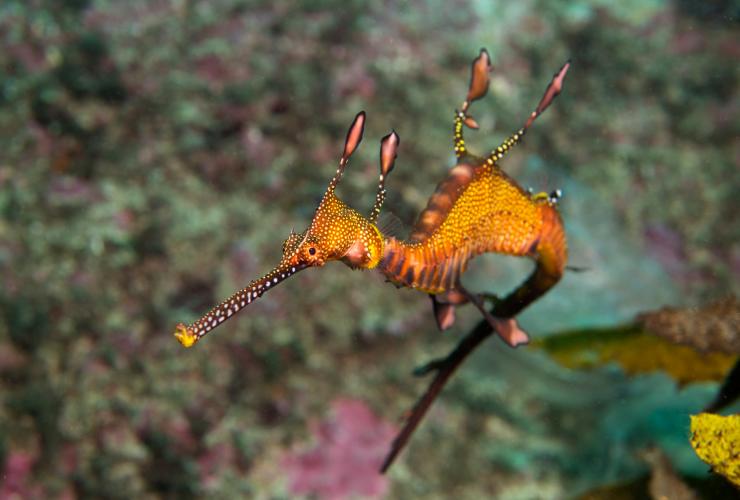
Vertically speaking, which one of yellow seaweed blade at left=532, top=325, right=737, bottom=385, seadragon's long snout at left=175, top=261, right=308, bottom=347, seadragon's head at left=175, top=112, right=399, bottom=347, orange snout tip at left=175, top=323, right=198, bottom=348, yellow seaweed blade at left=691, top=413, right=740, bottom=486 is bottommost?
orange snout tip at left=175, top=323, right=198, bottom=348

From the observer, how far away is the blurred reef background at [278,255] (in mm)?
4730

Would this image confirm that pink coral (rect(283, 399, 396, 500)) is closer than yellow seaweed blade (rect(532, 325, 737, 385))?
No

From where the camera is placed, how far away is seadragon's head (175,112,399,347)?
4.03 feet

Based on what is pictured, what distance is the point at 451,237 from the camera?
66.6 inches

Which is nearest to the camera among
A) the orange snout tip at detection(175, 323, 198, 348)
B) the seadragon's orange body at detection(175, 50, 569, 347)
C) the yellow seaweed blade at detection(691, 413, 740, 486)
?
the orange snout tip at detection(175, 323, 198, 348)

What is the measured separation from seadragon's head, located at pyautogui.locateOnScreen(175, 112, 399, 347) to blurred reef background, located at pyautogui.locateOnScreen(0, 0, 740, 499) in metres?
3.08

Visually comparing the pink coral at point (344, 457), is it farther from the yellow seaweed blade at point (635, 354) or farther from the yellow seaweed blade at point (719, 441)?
the yellow seaweed blade at point (719, 441)

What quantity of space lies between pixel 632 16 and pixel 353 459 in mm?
5781

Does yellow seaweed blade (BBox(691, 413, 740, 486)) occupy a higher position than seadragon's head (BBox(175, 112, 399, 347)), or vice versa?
yellow seaweed blade (BBox(691, 413, 740, 486))

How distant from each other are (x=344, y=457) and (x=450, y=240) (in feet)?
12.1

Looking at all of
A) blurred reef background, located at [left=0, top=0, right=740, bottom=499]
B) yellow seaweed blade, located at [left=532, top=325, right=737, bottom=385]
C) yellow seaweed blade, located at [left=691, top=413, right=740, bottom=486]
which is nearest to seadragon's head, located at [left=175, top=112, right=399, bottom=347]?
yellow seaweed blade, located at [left=691, top=413, right=740, bottom=486]

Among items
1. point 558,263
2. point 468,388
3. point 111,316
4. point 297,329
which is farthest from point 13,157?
point 558,263

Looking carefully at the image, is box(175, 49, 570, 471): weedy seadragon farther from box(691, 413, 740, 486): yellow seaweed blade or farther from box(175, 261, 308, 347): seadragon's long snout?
box(691, 413, 740, 486): yellow seaweed blade

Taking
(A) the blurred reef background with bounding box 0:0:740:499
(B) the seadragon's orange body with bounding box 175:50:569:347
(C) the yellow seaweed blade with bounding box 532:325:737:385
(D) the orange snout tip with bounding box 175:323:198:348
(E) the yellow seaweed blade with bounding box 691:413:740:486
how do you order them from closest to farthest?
(D) the orange snout tip with bounding box 175:323:198:348, (B) the seadragon's orange body with bounding box 175:50:569:347, (E) the yellow seaweed blade with bounding box 691:413:740:486, (C) the yellow seaweed blade with bounding box 532:325:737:385, (A) the blurred reef background with bounding box 0:0:740:499
